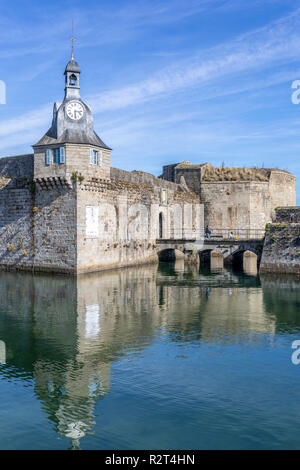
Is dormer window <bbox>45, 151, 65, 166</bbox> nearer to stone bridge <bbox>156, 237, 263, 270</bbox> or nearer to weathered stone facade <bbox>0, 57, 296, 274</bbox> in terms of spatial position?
weathered stone facade <bbox>0, 57, 296, 274</bbox>

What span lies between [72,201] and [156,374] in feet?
50.5

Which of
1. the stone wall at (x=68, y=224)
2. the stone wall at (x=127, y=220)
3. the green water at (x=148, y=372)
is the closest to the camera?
the green water at (x=148, y=372)

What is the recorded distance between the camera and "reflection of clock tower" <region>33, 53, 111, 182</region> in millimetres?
23516

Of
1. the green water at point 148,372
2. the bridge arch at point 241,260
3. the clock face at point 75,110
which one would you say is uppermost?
the clock face at point 75,110

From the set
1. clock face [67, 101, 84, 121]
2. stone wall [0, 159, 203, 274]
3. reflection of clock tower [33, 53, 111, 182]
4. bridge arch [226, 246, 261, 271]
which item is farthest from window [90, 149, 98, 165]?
bridge arch [226, 246, 261, 271]

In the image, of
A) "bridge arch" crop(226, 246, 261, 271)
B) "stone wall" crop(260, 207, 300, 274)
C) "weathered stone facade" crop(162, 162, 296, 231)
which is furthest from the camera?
"weathered stone facade" crop(162, 162, 296, 231)

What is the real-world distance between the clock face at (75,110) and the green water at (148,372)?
411 inches

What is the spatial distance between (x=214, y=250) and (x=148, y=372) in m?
21.3

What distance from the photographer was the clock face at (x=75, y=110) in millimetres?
24406

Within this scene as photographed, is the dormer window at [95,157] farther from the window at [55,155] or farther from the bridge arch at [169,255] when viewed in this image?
the bridge arch at [169,255]

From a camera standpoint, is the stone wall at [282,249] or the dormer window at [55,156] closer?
the dormer window at [55,156]

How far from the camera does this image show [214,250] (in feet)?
100

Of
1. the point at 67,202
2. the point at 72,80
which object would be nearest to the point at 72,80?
the point at 72,80

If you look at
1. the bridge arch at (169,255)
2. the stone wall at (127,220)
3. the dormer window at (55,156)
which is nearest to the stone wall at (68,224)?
the stone wall at (127,220)
